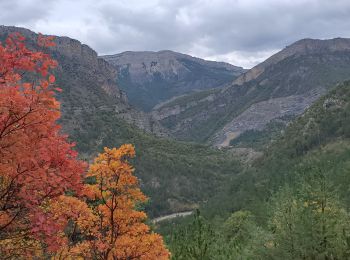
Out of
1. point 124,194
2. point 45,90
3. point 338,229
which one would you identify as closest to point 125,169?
point 124,194

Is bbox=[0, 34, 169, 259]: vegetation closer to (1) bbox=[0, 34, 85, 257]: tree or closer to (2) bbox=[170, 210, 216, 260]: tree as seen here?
(1) bbox=[0, 34, 85, 257]: tree

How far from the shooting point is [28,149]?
1246 cm

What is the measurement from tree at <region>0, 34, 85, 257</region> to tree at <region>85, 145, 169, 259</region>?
8.13 meters

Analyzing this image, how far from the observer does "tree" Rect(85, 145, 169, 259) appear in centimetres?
2222

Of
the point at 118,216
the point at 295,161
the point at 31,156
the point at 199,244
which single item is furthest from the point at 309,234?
the point at 295,161

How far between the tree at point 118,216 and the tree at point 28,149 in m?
8.13

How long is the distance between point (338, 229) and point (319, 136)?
170 meters

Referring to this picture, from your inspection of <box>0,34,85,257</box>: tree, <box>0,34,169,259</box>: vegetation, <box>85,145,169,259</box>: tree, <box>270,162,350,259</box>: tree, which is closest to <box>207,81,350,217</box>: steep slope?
<box>270,162,350,259</box>: tree

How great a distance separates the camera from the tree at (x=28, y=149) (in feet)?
40.2

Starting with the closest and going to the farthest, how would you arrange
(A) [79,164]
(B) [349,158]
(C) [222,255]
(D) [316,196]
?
(A) [79,164], (C) [222,255], (D) [316,196], (B) [349,158]

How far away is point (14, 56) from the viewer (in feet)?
41.7

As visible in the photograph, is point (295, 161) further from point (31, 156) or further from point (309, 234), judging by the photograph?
point (31, 156)

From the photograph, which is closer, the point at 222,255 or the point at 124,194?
the point at 124,194

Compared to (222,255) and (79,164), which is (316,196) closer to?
(222,255)
